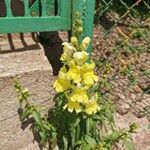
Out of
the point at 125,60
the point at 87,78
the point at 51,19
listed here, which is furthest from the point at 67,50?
the point at 125,60

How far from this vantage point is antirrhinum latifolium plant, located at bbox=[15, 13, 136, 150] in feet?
7.47

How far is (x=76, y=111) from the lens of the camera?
2412 mm

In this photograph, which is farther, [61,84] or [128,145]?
[128,145]

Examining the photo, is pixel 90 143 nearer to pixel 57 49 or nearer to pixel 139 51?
pixel 57 49

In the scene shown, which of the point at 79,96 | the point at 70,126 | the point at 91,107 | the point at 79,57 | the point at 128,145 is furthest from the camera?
the point at 128,145

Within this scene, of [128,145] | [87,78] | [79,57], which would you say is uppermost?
[79,57]

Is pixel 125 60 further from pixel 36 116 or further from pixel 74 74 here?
pixel 74 74

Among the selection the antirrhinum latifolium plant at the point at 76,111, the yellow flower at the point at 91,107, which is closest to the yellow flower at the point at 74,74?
Result: the antirrhinum latifolium plant at the point at 76,111

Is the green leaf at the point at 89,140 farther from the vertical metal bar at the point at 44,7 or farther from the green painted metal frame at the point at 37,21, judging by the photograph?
the vertical metal bar at the point at 44,7

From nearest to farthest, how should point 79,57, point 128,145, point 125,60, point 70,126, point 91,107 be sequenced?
point 79,57, point 91,107, point 70,126, point 128,145, point 125,60

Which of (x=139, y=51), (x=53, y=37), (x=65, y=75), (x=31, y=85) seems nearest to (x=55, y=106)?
(x=31, y=85)

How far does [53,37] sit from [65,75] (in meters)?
0.89

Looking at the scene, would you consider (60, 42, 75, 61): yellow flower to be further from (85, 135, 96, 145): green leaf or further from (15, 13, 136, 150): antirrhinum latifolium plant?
(85, 135, 96, 145): green leaf

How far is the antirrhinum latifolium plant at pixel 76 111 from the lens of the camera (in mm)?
2277
